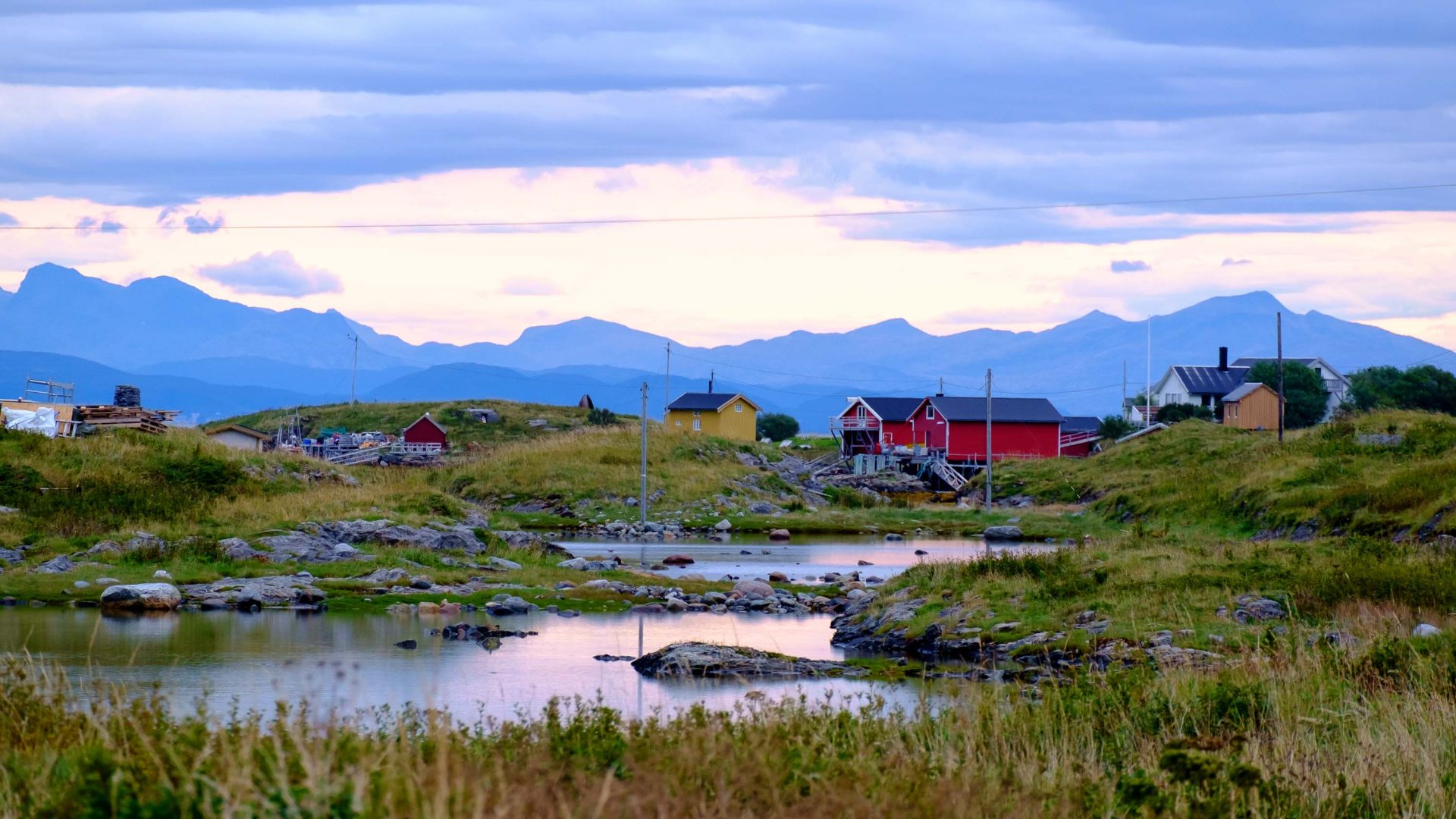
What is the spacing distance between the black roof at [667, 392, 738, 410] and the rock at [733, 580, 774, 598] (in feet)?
265

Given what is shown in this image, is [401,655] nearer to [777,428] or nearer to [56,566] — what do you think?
[56,566]

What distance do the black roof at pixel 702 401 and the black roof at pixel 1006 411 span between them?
66.7 feet

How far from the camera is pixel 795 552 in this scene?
4822cm

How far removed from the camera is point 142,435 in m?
46.3

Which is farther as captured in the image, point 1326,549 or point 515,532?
point 515,532

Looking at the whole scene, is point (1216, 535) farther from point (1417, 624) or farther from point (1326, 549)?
point (1417, 624)

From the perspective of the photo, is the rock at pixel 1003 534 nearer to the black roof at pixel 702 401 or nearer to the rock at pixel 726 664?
the rock at pixel 726 664

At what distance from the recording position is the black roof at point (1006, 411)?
319ft

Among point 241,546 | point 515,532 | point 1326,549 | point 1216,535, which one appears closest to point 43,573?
point 241,546

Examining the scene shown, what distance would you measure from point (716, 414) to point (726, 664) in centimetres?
9339

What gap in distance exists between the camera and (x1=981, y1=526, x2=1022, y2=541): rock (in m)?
51.8

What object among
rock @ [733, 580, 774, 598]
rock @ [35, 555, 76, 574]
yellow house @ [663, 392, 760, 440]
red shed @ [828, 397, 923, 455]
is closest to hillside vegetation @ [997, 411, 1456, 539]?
rock @ [733, 580, 774, 598]

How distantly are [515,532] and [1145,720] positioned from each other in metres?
33.5

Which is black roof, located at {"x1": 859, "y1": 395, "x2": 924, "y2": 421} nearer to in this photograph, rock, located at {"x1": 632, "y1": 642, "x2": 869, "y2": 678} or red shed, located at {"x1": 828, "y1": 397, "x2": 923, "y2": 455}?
red shed, located at {"x1": 828, "y1": 397, "x2": 923, "y2": 455}
